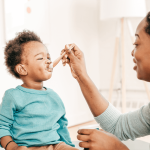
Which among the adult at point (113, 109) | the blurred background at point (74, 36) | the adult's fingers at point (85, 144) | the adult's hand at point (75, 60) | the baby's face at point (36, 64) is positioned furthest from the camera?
the blurred background at point (74, 36)

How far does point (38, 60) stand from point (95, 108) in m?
0.37

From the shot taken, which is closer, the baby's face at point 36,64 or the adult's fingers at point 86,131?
the adult's fingers at point 86,131

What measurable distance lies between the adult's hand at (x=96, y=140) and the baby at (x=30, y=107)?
13.5 inches

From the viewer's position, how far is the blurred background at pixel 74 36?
2078 mm

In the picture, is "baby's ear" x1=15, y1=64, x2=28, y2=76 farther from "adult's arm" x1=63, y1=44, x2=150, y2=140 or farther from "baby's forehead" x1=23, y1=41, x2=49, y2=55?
"adult's arm" x1=63, y1=44, x2=150, y2=140

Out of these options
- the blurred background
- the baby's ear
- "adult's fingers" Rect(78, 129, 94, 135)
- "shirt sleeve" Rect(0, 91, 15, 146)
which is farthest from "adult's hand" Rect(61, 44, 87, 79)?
the blurred background

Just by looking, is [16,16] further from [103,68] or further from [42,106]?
[103,68]

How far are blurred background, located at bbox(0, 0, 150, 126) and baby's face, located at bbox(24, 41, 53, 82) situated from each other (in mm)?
1014

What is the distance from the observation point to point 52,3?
249 cm

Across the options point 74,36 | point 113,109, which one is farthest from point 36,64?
point 74,36

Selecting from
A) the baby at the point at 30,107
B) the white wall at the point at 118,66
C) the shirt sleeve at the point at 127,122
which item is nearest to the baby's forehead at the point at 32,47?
the baby at the point at 30,107

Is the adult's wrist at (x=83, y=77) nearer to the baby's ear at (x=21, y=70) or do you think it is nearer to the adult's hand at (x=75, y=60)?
the adult's hand at (x=75, y=60)

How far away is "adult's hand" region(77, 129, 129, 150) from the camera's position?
619mm

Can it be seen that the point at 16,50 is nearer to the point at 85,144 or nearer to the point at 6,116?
the point at 6,116
